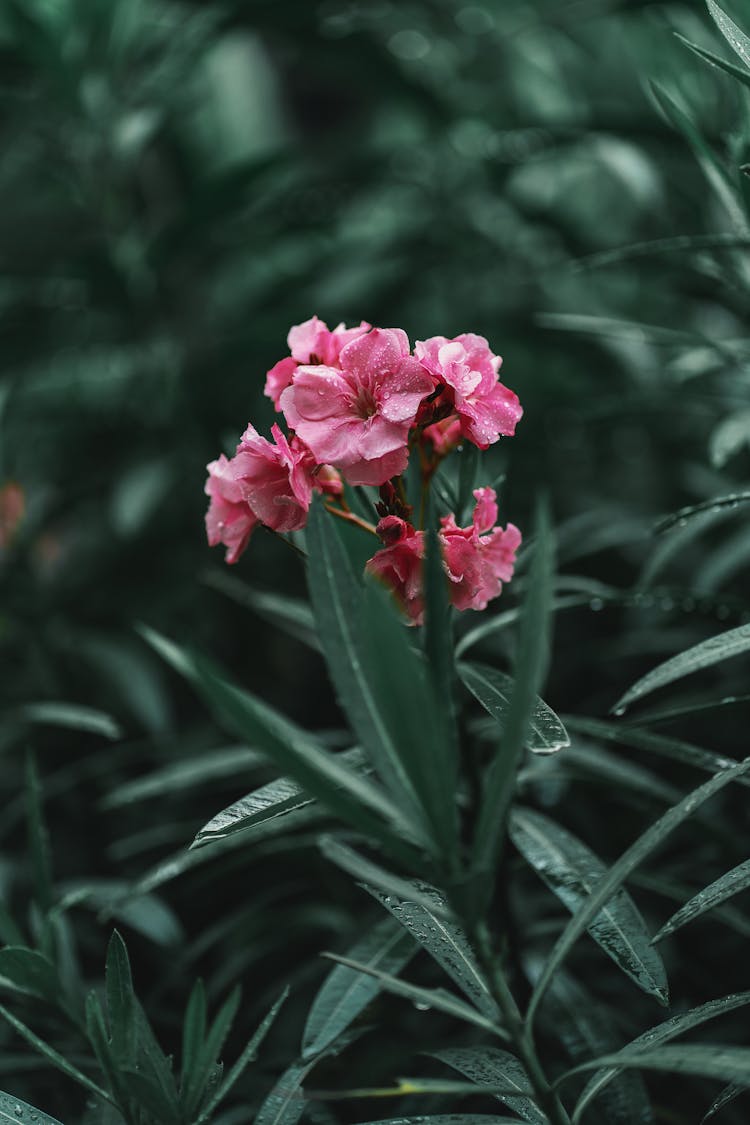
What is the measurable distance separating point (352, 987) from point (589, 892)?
202mm

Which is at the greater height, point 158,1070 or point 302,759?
point 302,759

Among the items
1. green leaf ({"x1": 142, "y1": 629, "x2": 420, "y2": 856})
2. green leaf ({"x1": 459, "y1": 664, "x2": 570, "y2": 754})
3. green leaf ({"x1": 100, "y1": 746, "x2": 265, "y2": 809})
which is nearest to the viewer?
green leaf ({"x1": 142, "y1": 629, "x2": 420, "y2": 856})

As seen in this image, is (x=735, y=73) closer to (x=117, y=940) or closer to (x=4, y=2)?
(x=117, y=940)

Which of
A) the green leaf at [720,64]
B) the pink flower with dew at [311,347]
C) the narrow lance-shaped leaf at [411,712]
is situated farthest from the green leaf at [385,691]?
the green leaf at [720,64]

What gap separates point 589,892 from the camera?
789 millimetres

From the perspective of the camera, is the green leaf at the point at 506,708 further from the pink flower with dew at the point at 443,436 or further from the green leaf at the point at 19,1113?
the green leaf at the point at 19,1113

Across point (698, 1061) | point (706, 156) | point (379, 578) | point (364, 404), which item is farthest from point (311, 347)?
point (698, 1061)

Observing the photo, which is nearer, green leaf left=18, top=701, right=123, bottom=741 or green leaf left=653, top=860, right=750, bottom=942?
green leaf left=653, top=860, right=750, bottom=942

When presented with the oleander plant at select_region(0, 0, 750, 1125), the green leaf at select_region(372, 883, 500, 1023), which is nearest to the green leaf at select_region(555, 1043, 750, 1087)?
the oleander plant at select_region(0, 0, 750, 1125)

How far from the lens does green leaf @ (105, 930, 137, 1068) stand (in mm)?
646

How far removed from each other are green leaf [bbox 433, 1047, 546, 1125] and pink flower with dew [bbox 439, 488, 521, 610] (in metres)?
0.33

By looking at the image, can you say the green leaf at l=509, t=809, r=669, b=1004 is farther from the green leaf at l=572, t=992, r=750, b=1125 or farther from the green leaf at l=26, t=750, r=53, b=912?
the green leaf at l=26, t=750, r=53, b=912

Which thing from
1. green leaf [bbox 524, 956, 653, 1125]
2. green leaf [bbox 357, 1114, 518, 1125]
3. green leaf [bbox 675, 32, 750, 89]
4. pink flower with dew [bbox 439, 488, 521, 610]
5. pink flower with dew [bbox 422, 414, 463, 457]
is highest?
green leaf [bbox 675, 32, 750, 89]

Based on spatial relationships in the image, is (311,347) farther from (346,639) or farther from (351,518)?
(346,639)
